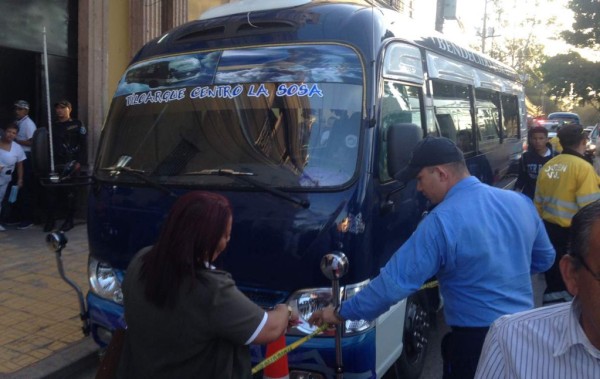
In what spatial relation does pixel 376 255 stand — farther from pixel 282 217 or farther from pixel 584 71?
pixel 584 71

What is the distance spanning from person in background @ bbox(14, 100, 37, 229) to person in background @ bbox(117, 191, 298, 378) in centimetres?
714

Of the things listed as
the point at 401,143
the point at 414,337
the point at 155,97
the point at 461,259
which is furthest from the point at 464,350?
the point at 155,97

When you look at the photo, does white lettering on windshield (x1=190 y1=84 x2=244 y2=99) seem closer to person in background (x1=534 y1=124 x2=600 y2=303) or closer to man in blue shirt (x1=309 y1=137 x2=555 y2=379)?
man in blue shirt (x1=309 y1=137 x2=555 y2=379)

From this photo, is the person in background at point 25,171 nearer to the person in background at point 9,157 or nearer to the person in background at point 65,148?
the person in background at point 9,157

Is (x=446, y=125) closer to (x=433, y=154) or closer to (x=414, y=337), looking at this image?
(x=414, y=337)

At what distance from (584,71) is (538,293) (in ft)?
113

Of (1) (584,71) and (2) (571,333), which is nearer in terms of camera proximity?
(2) (571,333)

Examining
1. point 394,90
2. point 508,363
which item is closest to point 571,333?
point 508,363

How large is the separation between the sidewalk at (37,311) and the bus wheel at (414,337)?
96.1 inches

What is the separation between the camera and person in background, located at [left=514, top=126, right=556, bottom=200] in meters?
6.48

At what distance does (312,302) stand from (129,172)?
1.50 m

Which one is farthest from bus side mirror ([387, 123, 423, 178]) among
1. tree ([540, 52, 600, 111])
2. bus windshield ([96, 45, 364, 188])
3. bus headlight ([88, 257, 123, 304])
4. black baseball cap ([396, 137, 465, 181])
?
tree ([540, 52, 600, 111])

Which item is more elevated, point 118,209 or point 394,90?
point 394,90

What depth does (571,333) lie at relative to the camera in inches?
52.5
